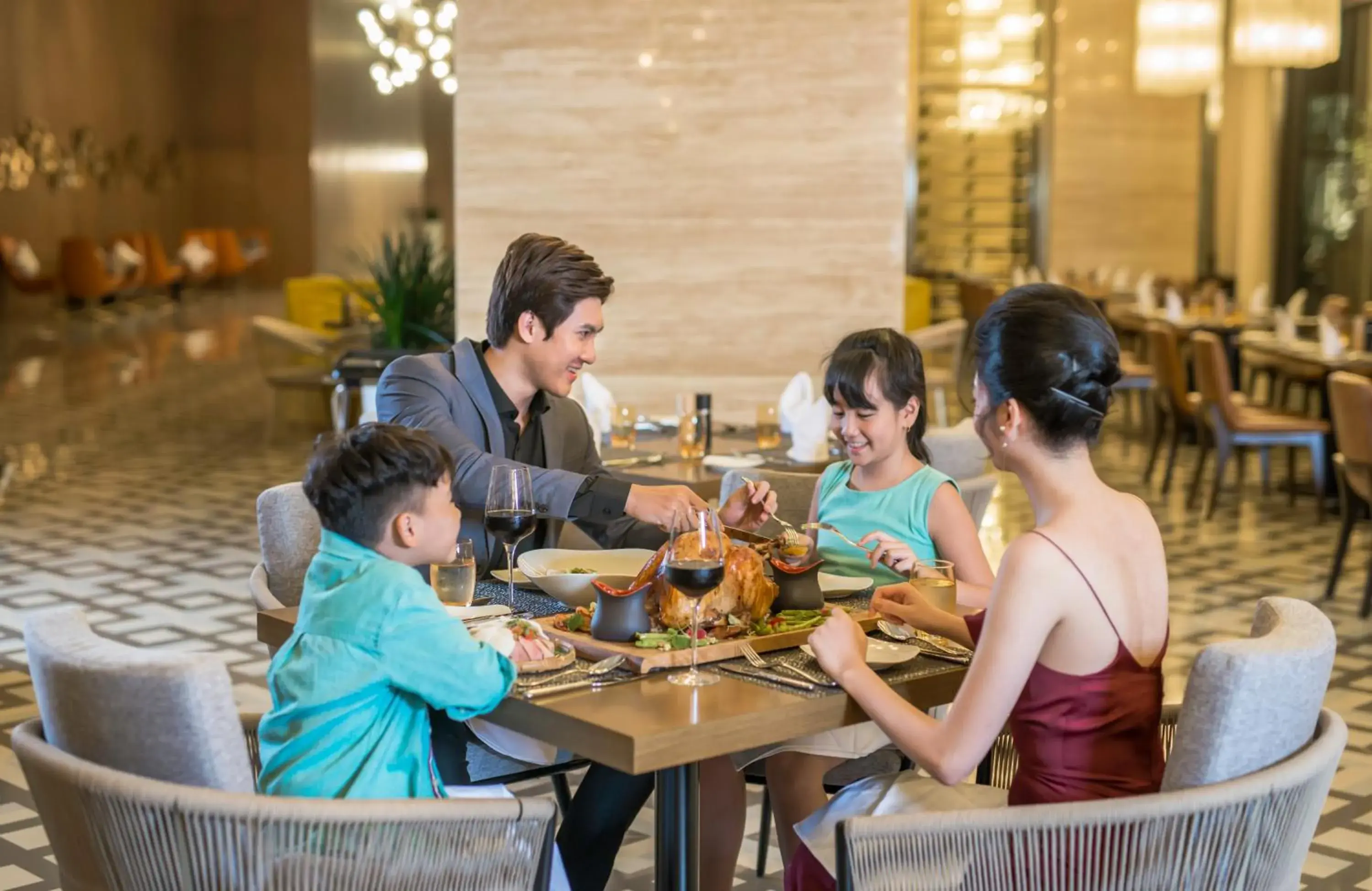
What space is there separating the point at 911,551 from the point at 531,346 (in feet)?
3.01

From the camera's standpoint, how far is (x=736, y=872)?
3.54 meters

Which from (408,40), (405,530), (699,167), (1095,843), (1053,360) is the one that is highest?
(408,40)

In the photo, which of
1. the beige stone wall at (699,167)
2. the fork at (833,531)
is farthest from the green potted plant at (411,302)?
the fork at (833,531)

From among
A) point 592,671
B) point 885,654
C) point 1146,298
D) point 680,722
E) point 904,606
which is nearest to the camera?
point 680,722

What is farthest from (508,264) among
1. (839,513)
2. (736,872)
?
(736,872)

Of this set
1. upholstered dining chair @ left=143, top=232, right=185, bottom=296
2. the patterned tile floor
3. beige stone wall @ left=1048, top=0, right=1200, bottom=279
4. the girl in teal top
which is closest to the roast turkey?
the girl in teal top

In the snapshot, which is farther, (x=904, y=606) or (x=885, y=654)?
(x=904, y=606)

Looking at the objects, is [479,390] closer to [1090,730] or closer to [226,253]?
[1090,730]

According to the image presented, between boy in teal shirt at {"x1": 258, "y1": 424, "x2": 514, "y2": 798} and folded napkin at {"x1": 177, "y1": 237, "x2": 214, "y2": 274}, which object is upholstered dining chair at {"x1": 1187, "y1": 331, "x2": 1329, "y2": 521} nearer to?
boy in teal shirt at {"x1": 258, "y1": 424, "x2": 514, "y2": 798}

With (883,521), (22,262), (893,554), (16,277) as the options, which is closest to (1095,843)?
(893,554)

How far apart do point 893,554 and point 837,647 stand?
1.98 ft

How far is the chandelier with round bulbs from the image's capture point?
44.1 feet

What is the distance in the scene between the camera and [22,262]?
1906 centimetres

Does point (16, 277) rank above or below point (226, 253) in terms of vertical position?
below
